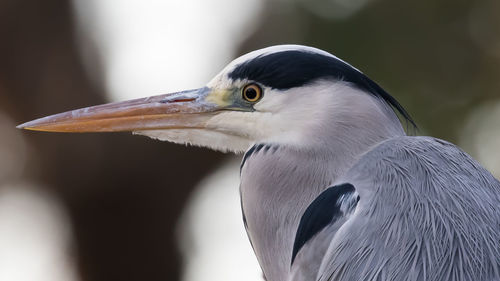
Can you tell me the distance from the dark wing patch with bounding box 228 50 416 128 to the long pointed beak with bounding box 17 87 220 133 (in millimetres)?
198

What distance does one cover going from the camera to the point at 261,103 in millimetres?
2213

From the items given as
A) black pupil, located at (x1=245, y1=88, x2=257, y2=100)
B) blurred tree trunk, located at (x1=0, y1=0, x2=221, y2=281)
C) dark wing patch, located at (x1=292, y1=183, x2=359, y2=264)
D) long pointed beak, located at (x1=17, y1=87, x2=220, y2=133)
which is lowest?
blurred tree trunk, located at (x1=0, y1=0, x2=221, y2=281)

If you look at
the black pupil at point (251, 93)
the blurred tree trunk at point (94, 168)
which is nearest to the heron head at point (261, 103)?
the black pupil at point (251, 93)

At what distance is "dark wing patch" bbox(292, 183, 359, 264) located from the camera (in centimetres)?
188

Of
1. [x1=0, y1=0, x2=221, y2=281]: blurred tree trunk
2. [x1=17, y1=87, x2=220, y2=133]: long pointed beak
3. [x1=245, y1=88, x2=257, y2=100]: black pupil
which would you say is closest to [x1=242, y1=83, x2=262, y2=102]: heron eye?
[x1=245, y1=88, x2=257, y2=100]: black pupil

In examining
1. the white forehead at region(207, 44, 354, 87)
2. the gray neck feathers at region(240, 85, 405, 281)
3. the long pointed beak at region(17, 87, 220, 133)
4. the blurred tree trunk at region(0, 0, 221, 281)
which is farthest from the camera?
the blurred tree trunk at region(0, 0, 221, 281)

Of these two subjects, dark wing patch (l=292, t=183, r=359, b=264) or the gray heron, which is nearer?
the gray heron

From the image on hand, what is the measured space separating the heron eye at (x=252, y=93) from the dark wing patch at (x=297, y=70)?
0.11 ft

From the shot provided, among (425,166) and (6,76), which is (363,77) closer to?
(425,166)

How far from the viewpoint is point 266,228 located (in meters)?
2.13

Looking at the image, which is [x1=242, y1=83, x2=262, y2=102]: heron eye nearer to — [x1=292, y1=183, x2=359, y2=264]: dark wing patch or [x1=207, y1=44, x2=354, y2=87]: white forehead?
[x1=207, y1=44, x2=354, y2=87]: white forehead

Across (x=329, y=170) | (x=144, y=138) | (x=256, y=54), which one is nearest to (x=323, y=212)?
(x=329, y=170)

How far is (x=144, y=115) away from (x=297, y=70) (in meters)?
0.51

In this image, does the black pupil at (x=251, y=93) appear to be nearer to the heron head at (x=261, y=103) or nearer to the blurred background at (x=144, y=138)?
the heron head at (x=261, y=103)
